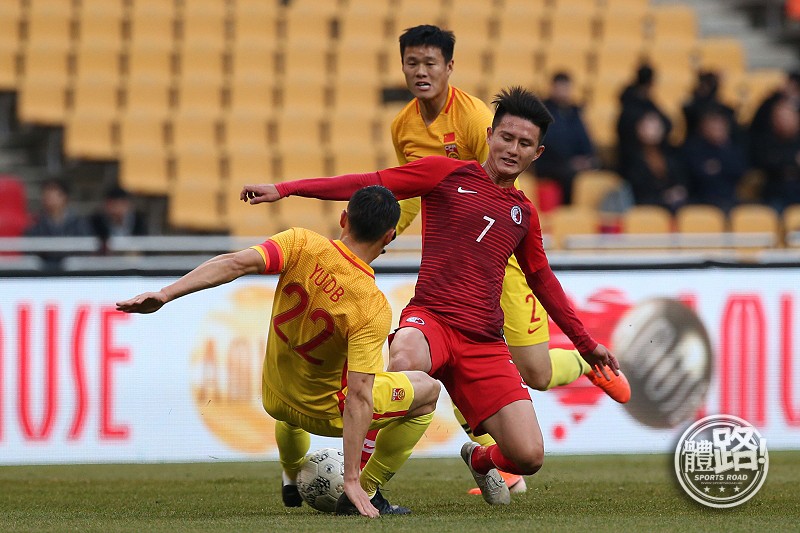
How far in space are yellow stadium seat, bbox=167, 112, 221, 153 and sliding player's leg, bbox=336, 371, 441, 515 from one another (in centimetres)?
792

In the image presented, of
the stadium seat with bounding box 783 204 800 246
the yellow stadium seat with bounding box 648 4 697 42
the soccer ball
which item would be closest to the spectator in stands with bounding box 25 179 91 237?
the soccer ball

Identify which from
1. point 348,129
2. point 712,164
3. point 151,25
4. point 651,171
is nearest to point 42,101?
point 151,25

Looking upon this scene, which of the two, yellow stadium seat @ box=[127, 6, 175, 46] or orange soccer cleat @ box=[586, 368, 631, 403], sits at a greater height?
yellow stadium seat @ box=[127, 6, 175, 46]

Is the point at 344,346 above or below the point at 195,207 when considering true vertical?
above

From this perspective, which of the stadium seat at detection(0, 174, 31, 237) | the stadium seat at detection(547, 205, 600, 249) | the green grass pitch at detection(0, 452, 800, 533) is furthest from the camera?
the stadium seat at detection(0, 174, 31, 237)

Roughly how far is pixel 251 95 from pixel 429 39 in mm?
7494

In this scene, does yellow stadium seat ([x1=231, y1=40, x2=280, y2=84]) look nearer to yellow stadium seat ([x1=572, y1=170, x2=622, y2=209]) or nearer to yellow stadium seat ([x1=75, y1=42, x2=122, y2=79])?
yellow stadium seat ([x1=75, y1=42, x2=122, y2=79])

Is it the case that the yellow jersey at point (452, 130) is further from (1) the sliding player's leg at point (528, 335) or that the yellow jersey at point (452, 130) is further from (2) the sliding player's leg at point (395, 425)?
(2) the sliding player's leg at point (395, 425)

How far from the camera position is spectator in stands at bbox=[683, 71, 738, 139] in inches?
551

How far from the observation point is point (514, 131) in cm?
645

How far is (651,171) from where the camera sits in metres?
13.3

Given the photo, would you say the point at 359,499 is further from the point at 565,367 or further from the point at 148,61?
the point at 148,61

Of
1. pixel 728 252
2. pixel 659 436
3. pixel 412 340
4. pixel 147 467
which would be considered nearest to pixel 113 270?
pixel 147 467
